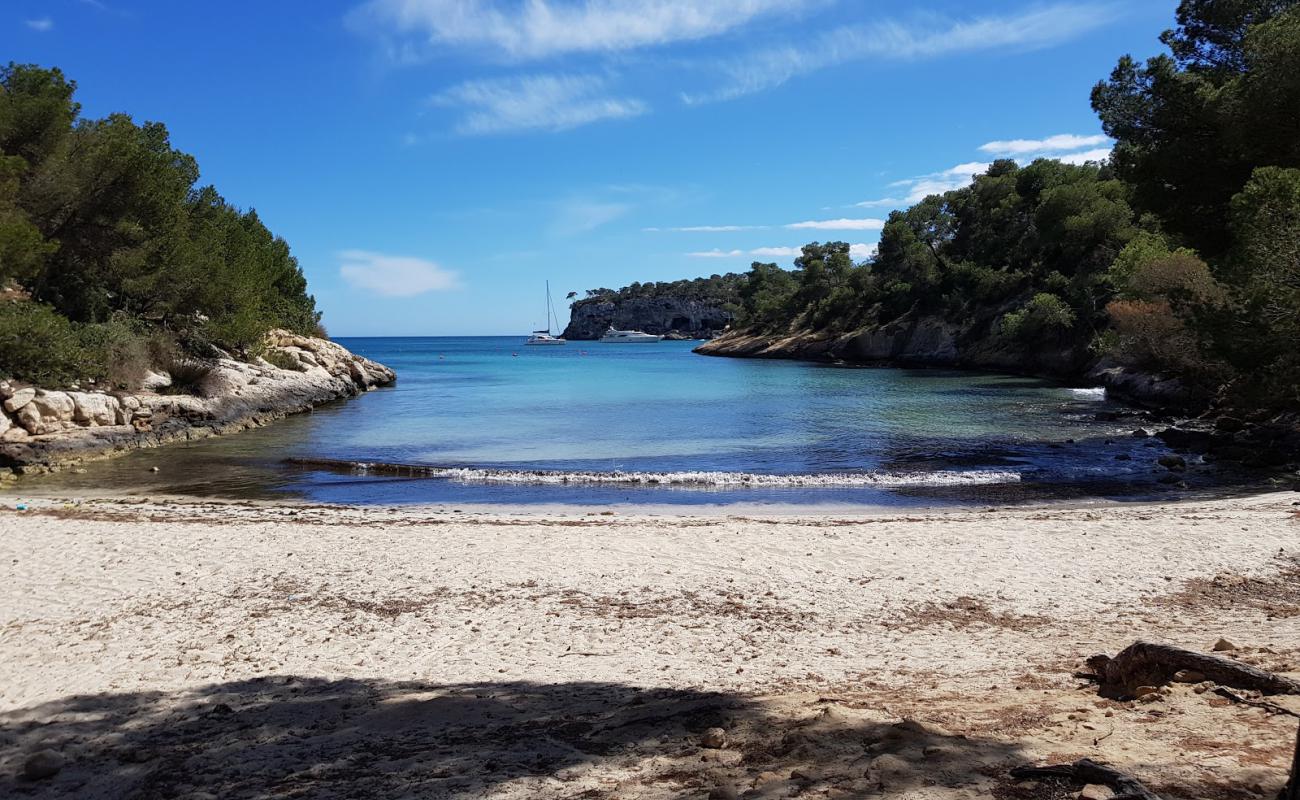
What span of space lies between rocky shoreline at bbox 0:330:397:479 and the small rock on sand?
59.7 ft

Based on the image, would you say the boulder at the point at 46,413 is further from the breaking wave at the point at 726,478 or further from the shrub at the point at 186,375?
the breaking wave at the point at 726,478

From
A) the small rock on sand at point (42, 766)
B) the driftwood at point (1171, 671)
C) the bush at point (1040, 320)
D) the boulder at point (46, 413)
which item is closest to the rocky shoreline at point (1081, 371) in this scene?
the bush at point (1040, 320)

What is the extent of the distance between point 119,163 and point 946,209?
79311 mm

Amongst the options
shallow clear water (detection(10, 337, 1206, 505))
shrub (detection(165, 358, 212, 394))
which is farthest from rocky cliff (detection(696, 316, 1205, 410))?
shrub (detection(165, 358, 212, 394))

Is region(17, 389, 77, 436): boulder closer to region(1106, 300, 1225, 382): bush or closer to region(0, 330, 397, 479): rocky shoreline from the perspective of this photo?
region(0, 330, 397, 479): rocky shoreline

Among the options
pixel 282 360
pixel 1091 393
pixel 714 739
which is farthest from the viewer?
pixel 1091 393

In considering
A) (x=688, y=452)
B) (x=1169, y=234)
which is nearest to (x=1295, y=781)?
(x=1169, y=234)

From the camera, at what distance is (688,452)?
2377 centimetres

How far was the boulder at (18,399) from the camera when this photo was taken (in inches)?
805

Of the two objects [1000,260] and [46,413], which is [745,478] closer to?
[46,413]

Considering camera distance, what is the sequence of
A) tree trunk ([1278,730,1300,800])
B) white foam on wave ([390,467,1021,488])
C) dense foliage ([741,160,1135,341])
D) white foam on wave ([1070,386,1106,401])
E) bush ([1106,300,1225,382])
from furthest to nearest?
dense foliage ([741,160,1135,341])
white foam on wave ([1070,386,1106,401])
bush ([1106,300,1225,382])
white foam on wave ([390,467,1021,488])
tree trunk ([1278,730,1300,800])

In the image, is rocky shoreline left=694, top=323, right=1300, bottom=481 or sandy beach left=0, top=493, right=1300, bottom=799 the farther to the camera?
rocky shoreline left=694, top=323, right=1300, bottom=481

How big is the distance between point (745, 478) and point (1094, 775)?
16.0 metres

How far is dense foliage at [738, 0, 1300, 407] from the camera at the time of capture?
543 inches
